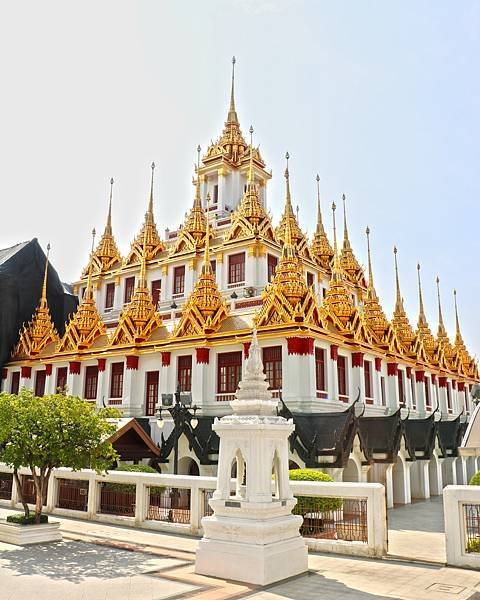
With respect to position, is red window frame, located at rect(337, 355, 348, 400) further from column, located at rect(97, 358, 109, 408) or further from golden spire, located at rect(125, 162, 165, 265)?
golden spire, located at rect(125, 162, 165, 265)

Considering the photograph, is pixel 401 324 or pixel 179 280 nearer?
pixel 179 280

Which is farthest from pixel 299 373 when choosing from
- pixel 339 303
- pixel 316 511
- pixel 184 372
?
pixel 316 511

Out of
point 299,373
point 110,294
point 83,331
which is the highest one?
point 110,294

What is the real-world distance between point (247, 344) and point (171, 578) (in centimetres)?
1567

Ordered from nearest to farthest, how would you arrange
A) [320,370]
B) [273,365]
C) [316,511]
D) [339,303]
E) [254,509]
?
1. [254,509]
2. [316,511]
3. [273,365]
4. [320,370]
5. [339,303]

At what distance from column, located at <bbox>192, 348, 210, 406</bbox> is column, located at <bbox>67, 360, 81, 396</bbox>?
8607 millimetres

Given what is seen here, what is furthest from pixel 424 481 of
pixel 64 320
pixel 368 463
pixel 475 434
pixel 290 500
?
pixel 64 320

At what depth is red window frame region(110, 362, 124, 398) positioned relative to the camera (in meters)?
30.1

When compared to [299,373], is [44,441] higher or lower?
lower

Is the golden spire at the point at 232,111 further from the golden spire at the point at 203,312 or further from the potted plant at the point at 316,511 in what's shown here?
the potted plant at the point at 316,511

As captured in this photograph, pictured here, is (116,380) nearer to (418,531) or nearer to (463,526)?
(418,531)

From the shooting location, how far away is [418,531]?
60.0ft

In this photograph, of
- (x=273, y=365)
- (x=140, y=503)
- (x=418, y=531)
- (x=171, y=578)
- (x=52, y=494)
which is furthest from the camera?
(x=273, y=365)

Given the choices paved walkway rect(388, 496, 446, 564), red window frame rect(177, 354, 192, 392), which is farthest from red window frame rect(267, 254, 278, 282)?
paved walkway rect(388, 496, 446, 564)
